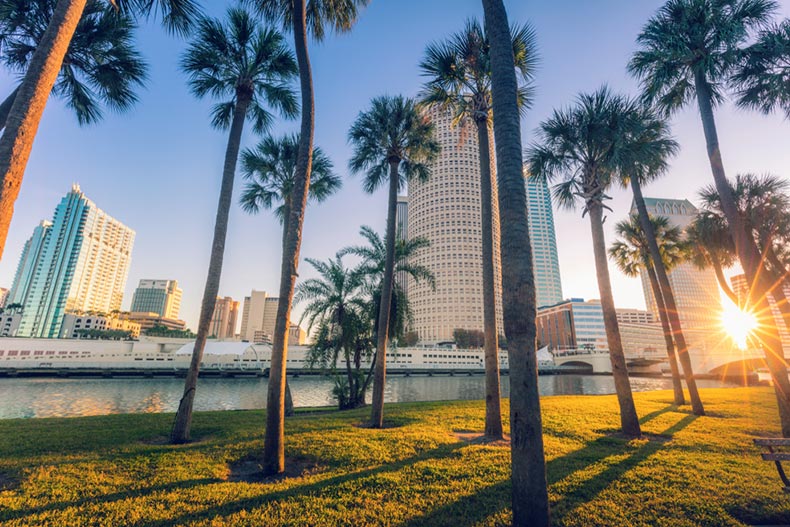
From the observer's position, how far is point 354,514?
161 inches

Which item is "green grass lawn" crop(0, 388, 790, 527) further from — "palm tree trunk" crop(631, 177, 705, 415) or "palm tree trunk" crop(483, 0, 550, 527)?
"palm tree trunk" crop(631, 177, 705, 415)

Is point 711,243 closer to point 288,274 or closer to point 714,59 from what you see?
point 714,59

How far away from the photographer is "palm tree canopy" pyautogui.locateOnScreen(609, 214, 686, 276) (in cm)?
1941

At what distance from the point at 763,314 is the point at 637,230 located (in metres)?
9.15

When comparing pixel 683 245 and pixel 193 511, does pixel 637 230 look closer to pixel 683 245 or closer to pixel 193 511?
pixel 683 245

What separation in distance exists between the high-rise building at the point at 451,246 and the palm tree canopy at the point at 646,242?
94.1 m

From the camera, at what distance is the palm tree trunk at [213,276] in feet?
25.9

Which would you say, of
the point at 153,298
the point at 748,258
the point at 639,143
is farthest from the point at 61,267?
the point at 748,258

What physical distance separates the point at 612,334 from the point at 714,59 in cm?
966

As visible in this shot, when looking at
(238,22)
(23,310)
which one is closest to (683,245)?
(238,22)

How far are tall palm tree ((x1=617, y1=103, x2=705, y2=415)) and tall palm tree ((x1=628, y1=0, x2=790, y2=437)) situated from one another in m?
1.44

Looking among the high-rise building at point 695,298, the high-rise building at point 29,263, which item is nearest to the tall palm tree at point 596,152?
the high-rise building at point 695,298

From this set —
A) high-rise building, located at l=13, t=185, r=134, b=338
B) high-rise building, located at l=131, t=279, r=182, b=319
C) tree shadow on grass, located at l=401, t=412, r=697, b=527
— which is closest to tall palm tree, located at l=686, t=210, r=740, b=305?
tree shadow on grass, located at l=401, t=412, r=697, b=527

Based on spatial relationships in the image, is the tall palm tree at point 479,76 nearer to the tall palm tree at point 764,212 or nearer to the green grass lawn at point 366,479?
the green grass lawn at point 366,479
